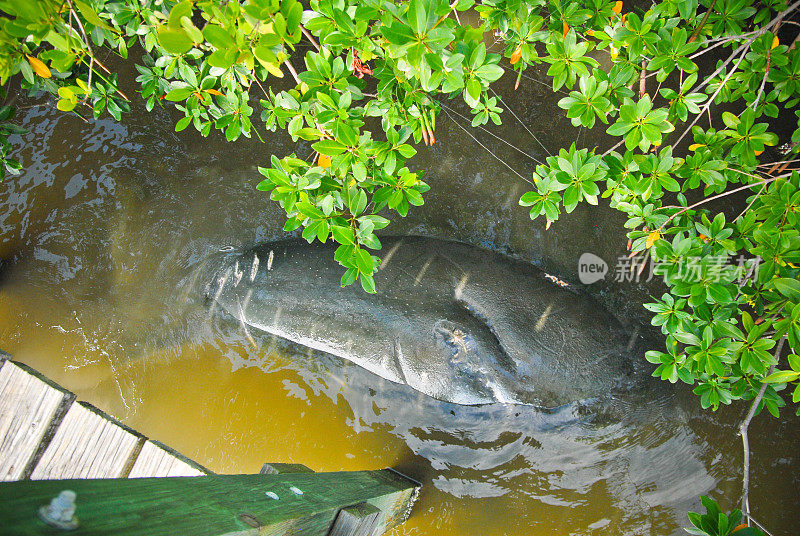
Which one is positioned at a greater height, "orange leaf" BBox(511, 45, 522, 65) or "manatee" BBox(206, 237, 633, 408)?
"orange leaf" BBox(511, 45, 522, 65)

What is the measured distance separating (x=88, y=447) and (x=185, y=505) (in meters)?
1.77

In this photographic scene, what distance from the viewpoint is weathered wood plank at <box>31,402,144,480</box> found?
7.70ft

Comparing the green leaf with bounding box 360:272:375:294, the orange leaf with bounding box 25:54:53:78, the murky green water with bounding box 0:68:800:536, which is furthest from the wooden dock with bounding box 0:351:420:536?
the orange leaf with bounding box 25:54:53:78

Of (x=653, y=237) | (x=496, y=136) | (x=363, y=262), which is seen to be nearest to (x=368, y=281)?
(x=363, y=262)

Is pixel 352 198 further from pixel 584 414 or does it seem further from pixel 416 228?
pixel 584 414

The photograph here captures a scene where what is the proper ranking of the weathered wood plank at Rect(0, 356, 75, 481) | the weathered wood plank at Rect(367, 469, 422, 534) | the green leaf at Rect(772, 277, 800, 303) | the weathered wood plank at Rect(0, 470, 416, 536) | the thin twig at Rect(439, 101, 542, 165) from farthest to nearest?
the thin twig at Rect(439, 101, 542, 165), the weathered wood plank at Rect(0, 356, 75, 481), the weathered wood plank at Rect(367, 469, 422, 534), the green leaf at Rect(772, 277, 800, 303), the weathered wood plank at Rect(0, 470, 416, 536)

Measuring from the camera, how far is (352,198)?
5.72 feet

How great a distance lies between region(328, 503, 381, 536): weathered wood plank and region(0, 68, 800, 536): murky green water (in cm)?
130

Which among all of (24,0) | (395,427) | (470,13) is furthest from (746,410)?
(24,0)

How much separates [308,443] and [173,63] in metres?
2.56

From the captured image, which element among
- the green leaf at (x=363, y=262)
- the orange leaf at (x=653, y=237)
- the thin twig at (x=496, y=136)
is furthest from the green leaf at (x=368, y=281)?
the thin twig at (x=496, y=136)

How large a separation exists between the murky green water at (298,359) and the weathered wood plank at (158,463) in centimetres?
93

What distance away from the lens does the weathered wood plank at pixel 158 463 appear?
7.73 feet

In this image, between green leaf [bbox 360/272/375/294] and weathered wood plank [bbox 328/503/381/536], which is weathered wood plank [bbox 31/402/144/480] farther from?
green leaf [bbox 360/272/375/294]
